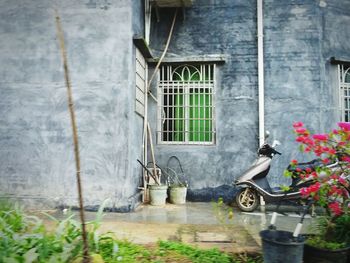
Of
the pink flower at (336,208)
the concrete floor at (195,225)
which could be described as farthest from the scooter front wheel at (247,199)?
the pink flower at (336,208)

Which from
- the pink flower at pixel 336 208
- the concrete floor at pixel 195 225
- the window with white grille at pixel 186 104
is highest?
the window with white grille at pixel 186 104

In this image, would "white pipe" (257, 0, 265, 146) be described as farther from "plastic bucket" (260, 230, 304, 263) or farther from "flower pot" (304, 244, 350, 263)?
"plastic bucket" (260, 230, 304, 263)

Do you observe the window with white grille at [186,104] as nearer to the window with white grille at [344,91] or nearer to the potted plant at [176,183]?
the potted plant at [176,183]

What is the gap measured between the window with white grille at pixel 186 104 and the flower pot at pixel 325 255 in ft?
13.4

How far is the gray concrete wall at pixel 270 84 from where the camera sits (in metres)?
6.48

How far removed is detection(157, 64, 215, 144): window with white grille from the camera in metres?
6.76

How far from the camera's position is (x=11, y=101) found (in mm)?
5543

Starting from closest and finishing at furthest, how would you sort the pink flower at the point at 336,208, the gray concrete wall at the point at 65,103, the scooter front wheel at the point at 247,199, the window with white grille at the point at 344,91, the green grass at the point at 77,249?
the green grass at the point at 77,249 < the pink flower at the point at 336,208 < the gray concrete wall at the point at 65,103 < the scooter front wheel at the point at 247,199 < the window with white grille at the point at 344,91

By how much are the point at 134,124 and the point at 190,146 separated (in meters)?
1.54

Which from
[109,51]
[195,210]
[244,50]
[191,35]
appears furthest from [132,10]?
[195,210]

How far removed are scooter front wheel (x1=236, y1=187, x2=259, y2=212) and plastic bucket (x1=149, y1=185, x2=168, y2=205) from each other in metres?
1.48

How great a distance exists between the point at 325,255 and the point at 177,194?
3.76 metres

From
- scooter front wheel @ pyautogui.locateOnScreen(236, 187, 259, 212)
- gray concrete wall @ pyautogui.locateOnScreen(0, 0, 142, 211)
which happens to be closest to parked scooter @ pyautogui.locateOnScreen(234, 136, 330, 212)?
scooter front wheel @ pyautogui.locateOnScreen(236, 187, 259, 212)

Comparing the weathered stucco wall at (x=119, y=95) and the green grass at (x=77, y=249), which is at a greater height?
the weathered stucco wall at (x=119, y=95)
